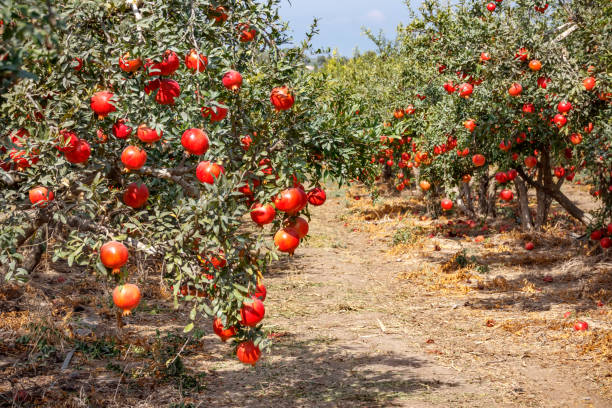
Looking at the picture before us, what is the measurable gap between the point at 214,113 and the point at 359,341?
18.0 ft

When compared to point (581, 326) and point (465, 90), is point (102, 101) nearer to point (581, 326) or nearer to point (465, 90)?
point (465, 90)

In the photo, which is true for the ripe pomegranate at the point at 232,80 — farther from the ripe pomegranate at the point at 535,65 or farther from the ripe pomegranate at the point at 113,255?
the ripe pomegranate at the point at 535,65

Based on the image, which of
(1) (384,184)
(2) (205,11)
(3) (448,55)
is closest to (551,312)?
(3) (448,55)

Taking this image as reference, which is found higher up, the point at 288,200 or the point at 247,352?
the point at 288,200

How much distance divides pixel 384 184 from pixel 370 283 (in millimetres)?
15165

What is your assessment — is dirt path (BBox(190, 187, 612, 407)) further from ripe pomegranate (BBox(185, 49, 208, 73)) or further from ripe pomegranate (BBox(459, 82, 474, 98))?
ripe pomegranate (BBox(185, 49, 208, 73))

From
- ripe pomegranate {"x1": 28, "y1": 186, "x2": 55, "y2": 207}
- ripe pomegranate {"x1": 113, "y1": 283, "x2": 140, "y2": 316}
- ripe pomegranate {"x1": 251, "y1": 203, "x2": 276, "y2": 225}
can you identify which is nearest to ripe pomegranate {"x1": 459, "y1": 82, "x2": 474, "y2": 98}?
ripe pomegranate {"x1": 251, "y1": 203, "x2": 276, "y2": 225}

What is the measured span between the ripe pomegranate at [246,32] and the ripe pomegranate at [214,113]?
2.68ft

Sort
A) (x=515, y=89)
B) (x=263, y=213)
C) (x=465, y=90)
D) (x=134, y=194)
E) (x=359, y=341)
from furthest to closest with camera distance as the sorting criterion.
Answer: (x=465, y=90) < (x=359, y=341) < (x=515, y=89) < (x=134, y=194) < (x=263, y=213)

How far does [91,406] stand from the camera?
5.88 metres

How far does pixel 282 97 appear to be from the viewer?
404cm

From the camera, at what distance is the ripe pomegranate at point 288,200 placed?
12.4 feet

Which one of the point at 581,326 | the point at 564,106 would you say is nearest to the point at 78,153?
the point at 564,106

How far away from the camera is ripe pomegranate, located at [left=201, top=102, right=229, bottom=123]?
397 centimetres
